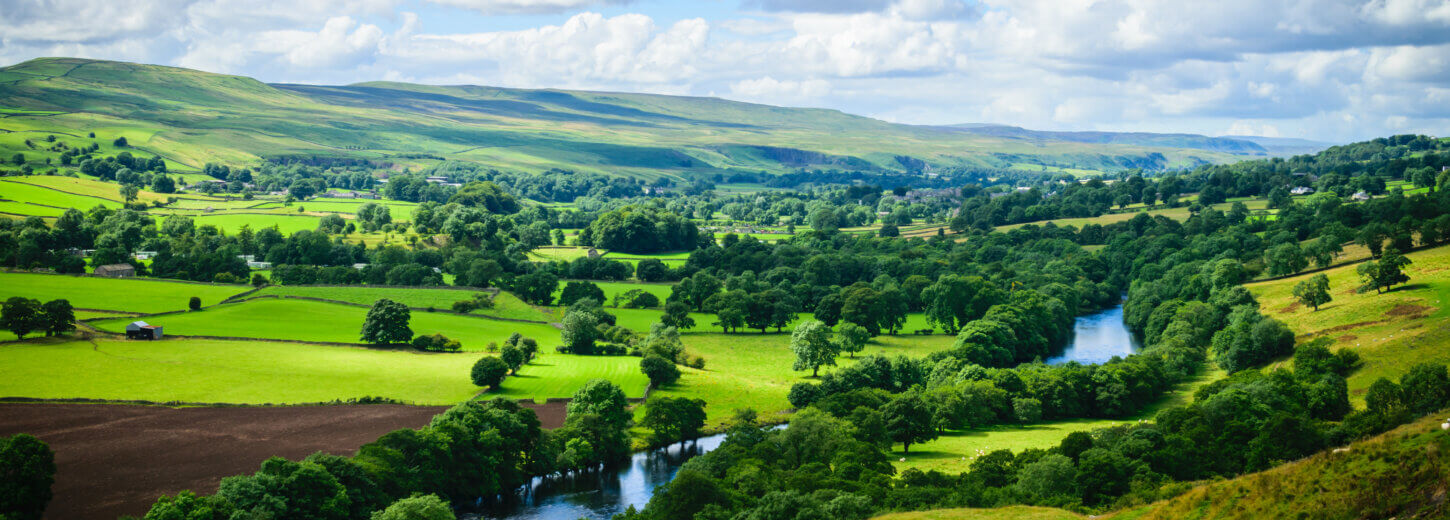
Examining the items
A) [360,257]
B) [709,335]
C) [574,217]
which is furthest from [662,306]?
[574,217]

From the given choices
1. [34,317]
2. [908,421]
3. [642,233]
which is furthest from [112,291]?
[642,233]

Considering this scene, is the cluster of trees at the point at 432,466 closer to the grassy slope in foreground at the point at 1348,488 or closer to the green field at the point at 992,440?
the green field at the point at 992,440

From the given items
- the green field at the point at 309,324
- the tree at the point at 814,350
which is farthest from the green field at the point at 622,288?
the tree at the point at 814,350

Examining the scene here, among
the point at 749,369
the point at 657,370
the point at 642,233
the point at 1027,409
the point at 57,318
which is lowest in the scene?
the point at 749,369

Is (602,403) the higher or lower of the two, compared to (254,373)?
Result: lower

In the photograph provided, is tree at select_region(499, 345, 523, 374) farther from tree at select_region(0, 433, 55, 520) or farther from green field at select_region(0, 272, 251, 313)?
green field at select_region(0, 272, 251, 313)

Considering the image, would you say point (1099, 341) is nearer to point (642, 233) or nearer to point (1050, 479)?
point (1050, 479)

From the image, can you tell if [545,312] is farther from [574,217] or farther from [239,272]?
[574,217]
